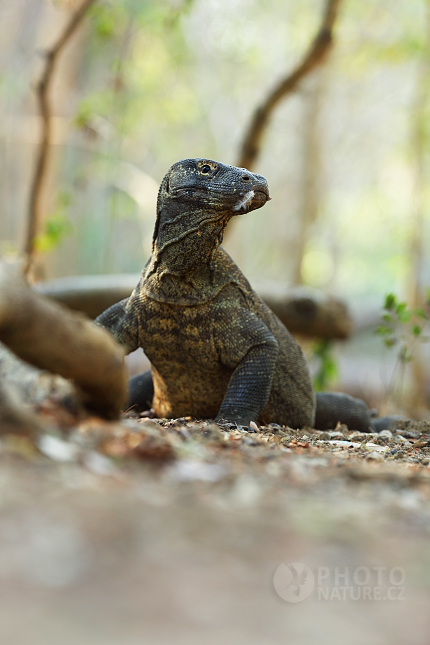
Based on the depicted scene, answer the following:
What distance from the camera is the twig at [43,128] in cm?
1008

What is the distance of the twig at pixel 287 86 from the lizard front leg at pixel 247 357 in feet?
22.5

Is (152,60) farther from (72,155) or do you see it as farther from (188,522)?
(188,522)

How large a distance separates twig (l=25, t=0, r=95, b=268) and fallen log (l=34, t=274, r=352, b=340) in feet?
4.62

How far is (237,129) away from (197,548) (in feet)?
96.8

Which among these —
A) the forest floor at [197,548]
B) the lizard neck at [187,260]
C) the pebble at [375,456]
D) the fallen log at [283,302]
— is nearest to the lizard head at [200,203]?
the lizard neck at [187,260]

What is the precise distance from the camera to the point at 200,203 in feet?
15.3

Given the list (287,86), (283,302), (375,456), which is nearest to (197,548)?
(375,456)

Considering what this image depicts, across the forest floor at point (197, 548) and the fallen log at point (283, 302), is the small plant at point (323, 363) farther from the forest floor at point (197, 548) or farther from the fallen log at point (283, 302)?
the forest floor at point (197, 548)

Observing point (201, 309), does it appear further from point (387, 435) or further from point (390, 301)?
point (390, 301)

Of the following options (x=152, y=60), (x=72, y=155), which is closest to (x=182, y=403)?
(x=152, y=60)

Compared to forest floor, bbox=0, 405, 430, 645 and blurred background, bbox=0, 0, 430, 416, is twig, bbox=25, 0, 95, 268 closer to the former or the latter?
blurred background, bbox=0, 0, 430, 416

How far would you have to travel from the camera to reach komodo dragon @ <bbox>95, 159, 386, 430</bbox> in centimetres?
466

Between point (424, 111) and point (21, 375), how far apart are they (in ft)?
49.6

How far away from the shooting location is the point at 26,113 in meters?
23.0
